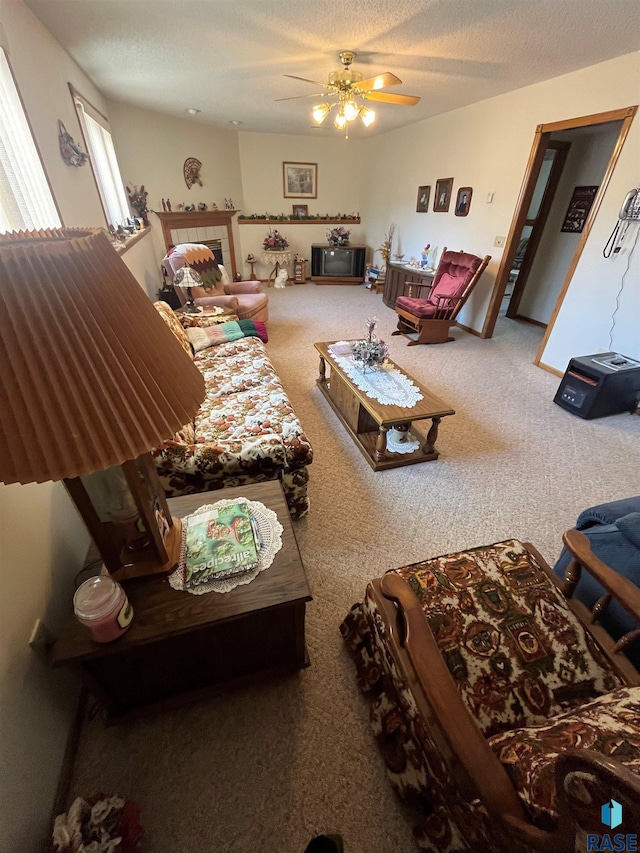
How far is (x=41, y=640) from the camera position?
1.02m

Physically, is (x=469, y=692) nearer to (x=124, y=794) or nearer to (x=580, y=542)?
(x=580, y=542)

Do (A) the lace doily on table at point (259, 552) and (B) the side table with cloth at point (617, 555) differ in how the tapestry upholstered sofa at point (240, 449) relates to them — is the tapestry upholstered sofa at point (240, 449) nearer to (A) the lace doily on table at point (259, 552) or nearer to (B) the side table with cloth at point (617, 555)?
(A) the lace doily on table at point (259, 552)

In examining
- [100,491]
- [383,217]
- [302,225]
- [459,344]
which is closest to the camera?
[100,491]

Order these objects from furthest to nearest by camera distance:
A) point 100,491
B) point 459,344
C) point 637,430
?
point 459,344 → point 637,430 → point 100,491

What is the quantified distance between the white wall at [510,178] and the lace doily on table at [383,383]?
2.00 meters

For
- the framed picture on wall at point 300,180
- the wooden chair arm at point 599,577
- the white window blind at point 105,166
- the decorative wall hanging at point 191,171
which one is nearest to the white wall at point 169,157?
the decorative wall hanging at point 191,171

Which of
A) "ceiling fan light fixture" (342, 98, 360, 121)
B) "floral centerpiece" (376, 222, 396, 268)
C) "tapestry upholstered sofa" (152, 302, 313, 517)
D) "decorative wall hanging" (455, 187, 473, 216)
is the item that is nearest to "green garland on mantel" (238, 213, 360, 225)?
"floral centerpiece" (376, 222, 396, 268)

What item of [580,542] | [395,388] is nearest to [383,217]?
[395,388]

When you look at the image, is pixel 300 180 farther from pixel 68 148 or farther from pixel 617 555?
pixel 617 555

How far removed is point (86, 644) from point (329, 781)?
2.70ft

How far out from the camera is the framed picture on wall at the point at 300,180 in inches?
244

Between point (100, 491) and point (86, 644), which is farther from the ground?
point (100, 491)

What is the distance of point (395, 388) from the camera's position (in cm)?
233

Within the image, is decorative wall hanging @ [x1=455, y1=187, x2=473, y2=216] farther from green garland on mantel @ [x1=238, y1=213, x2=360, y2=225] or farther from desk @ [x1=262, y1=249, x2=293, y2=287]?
desk @ [x1=262, y1=249, x2=293, y2=287]
